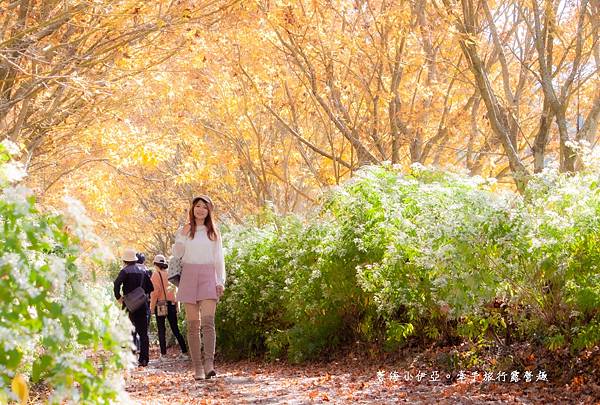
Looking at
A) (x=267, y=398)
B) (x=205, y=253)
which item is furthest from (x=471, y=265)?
(x=205, y=253)

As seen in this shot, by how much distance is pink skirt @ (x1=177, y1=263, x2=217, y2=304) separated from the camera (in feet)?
29.8

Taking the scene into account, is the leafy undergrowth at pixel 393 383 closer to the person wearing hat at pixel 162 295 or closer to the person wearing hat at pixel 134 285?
the person wearing hat at pixel 134 285

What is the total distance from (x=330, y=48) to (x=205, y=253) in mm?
6573

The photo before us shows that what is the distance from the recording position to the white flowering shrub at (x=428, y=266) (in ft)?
21.5

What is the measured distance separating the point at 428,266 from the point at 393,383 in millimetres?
1674

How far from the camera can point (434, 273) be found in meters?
7.17

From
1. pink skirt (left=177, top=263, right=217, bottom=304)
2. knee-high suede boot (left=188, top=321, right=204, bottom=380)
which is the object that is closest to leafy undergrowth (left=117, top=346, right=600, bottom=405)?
knee-high suede boot (left=188, top=321, right=204, bottom=380)

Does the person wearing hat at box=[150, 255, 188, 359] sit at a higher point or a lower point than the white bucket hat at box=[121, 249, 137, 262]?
lower

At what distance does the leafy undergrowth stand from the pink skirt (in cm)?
93

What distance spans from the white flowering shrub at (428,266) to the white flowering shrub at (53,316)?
3.79 metres

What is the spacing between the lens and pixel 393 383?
828 centimetres

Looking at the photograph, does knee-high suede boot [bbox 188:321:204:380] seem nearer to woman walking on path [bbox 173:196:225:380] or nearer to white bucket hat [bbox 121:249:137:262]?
woman walking on path [bbox 173:196:225:380]

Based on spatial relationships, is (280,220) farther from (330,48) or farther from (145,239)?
(145,239)

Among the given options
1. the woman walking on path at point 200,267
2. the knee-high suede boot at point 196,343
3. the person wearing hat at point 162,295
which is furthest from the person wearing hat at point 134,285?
the woman walking on path at point 200,267
